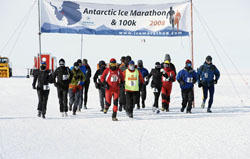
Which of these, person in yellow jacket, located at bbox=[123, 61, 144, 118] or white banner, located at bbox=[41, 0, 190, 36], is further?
white banner, located at bbox=[41, 0, 190, 36]

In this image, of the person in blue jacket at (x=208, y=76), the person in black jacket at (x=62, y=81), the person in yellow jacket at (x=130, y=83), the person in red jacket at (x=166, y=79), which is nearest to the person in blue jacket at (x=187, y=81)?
the person in red jacket at (x=166, y=79)

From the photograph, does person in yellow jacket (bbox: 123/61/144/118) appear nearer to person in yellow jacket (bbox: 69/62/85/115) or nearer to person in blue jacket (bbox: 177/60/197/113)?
person in yellow jacket (bbox: 69/62/85/115)

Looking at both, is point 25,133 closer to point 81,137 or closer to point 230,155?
point 81,137

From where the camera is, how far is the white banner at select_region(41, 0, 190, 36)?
14.9m

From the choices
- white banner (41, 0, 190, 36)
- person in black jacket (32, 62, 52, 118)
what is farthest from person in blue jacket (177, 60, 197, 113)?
person in black jacket (32, 62, 52, 118)

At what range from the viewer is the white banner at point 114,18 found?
49.0ft

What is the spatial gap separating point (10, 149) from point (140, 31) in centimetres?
1059

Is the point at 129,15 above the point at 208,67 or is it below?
above

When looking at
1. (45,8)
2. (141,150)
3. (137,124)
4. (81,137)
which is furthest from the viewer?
(45,8)

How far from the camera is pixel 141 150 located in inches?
244

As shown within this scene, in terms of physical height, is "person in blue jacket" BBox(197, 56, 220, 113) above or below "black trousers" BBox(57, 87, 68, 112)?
above

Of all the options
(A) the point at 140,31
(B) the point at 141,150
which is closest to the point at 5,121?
(B) the point at 141,150

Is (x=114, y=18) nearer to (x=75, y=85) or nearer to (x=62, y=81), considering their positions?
(x=75, y=85)

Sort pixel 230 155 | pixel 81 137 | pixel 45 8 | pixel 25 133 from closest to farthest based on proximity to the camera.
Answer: pixel 230 155
pixel 81 137
pixel 25 133
pixel 45 8
